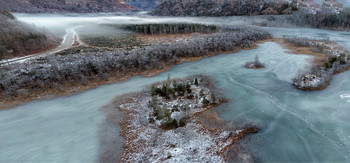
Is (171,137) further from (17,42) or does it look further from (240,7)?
(240,7)

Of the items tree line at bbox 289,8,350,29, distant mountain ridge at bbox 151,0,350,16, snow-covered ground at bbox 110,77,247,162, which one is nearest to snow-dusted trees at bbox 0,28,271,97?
snow-covered ground at bbox 110,77,247,162

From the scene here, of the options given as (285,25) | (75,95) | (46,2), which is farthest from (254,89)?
(46,2)

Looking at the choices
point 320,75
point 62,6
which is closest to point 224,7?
point 320,75

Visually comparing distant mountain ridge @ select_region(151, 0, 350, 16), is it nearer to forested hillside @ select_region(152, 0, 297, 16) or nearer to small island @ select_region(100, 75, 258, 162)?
forested hillside @ select_region(152, 0, 297, 16)

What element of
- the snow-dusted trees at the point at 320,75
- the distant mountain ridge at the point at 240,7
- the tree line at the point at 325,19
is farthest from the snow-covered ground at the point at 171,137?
the distant mountain ridge at the point at 240,7

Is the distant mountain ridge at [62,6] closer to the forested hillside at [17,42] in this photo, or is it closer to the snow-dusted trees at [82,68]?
the forested hillside at [17,42]

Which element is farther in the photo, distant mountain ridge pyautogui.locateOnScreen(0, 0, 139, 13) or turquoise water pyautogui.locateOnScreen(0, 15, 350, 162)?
distant mountain ridge pyautogui.locateOnScreen(0, 0, 139, 13)

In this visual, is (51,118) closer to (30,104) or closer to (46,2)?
(30,104)
